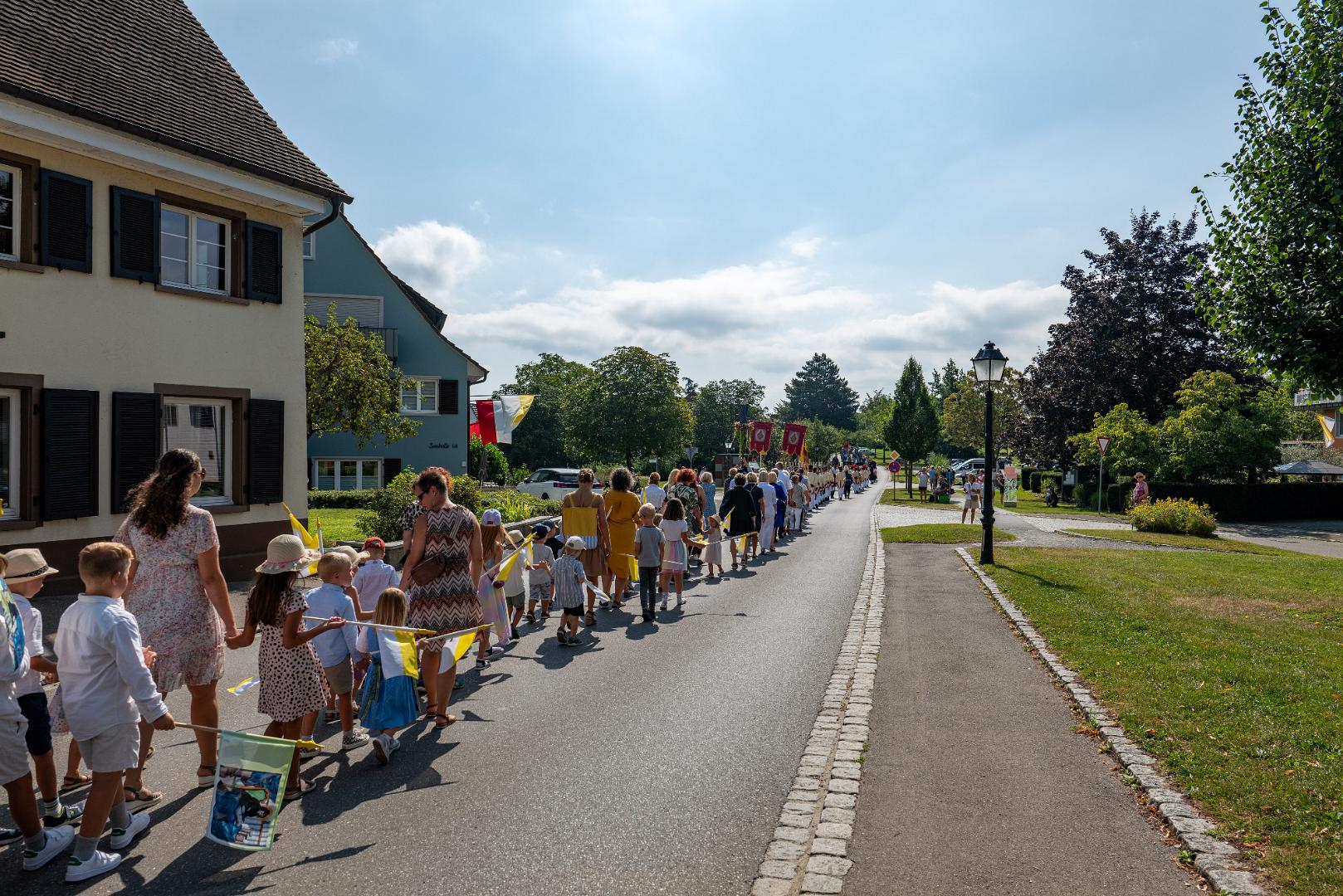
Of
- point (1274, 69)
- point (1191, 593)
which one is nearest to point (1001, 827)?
point (1191, 593)

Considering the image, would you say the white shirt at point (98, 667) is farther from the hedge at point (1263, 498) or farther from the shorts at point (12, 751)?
the hedge at point (1263, 498)

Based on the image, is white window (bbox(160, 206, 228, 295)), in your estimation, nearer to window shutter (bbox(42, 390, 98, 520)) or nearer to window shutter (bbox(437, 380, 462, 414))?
window shutter (bbox(42, 390, 98, 520))

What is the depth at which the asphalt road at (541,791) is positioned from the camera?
4297 millimetres

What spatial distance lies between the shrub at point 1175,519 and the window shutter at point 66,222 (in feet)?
92.0

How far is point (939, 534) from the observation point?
2492cm

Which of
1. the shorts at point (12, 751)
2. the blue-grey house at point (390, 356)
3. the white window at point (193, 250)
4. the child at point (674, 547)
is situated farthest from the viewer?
the blue-grey house at point (390, 356)

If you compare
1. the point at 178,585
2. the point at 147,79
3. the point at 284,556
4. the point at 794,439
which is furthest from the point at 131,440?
the point at 794,439

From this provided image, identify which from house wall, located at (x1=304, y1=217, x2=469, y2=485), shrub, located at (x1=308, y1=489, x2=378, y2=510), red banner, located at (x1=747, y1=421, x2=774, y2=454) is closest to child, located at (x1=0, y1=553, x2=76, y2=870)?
shrub, located at (x1=308, y1=489, x2=378, y2=510)

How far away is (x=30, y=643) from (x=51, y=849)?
3.18 ft

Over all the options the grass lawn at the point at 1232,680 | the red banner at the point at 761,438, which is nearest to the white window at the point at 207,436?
the grass lawn at the point at 1232,680

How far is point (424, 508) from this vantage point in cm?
695

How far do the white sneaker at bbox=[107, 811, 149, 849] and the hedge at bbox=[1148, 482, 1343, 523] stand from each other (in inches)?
1476

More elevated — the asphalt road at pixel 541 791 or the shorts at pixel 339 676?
the shorts at pixel 339 676

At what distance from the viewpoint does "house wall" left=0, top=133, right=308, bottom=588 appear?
12016 mm
